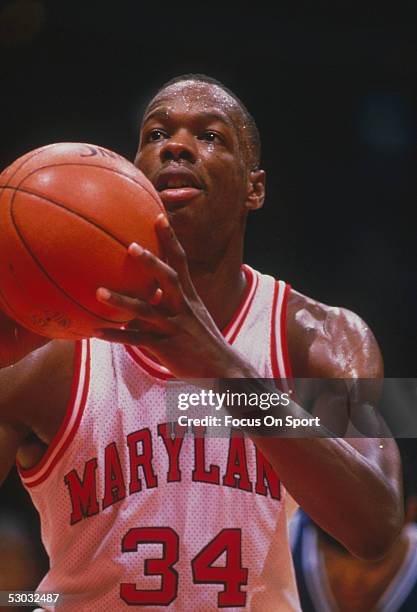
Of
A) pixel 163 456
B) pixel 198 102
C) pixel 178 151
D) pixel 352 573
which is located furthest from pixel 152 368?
pixel 352 573

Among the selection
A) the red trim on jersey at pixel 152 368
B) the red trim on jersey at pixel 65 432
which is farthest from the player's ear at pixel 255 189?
the red trim on jersey at pixel 65 432

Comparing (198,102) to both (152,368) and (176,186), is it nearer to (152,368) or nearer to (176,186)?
(176,186)

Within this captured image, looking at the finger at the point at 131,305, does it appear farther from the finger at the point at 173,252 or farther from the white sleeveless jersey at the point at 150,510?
the white sleeveless jersey at the point at 150,510

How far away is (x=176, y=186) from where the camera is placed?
1.46 meters

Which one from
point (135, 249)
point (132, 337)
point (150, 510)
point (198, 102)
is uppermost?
point (198, 102)

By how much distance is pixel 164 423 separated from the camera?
4.90 ft

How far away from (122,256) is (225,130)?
24.9 inches

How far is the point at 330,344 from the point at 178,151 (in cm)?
44

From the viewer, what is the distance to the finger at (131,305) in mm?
943

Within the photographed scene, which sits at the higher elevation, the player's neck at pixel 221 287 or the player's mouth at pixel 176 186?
the player's mouth at pixel 176 186

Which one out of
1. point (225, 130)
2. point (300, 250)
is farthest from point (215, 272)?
point (300, 250)

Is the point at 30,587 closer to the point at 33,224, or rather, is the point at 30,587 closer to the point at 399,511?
the point at 399,511

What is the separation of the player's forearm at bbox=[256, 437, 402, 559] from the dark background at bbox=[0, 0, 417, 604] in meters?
1.21

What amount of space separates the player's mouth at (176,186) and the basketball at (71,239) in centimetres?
35
